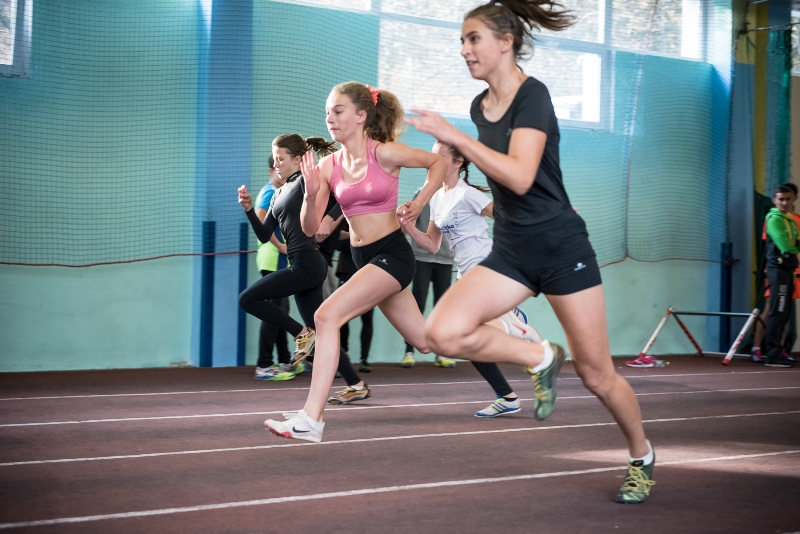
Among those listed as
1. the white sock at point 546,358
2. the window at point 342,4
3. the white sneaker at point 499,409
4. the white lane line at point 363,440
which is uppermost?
the window at point 342,4

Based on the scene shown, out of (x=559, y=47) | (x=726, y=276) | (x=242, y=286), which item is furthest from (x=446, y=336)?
(x=726, y=276)

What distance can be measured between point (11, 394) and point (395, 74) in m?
5.23

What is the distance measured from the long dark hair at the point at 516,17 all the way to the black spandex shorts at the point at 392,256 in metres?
1.50

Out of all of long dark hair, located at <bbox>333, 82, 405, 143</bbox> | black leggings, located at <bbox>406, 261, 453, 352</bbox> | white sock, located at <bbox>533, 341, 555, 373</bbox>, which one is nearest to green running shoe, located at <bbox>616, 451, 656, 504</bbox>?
white sock, located at <bbox>533, 341, 555, 373</bbox>

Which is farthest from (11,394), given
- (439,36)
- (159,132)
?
(439,36)

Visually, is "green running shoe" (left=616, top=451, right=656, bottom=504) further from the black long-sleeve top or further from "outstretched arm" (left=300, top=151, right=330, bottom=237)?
the black long-sleeve top

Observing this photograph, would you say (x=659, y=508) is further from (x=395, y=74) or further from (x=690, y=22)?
(x=690, y=22)

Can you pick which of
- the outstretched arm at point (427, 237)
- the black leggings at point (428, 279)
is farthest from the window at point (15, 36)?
the outstretched arm at point (427, 237)

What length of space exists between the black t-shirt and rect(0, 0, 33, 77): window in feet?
19.3

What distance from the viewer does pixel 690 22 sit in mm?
11750

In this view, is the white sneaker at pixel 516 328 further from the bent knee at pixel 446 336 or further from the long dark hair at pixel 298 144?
the bent knee at pixel 446 336

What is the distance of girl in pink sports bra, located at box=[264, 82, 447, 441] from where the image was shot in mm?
4664

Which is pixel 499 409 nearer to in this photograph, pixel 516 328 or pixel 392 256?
pixel 516 328

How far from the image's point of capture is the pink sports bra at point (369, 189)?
4.78 meters
